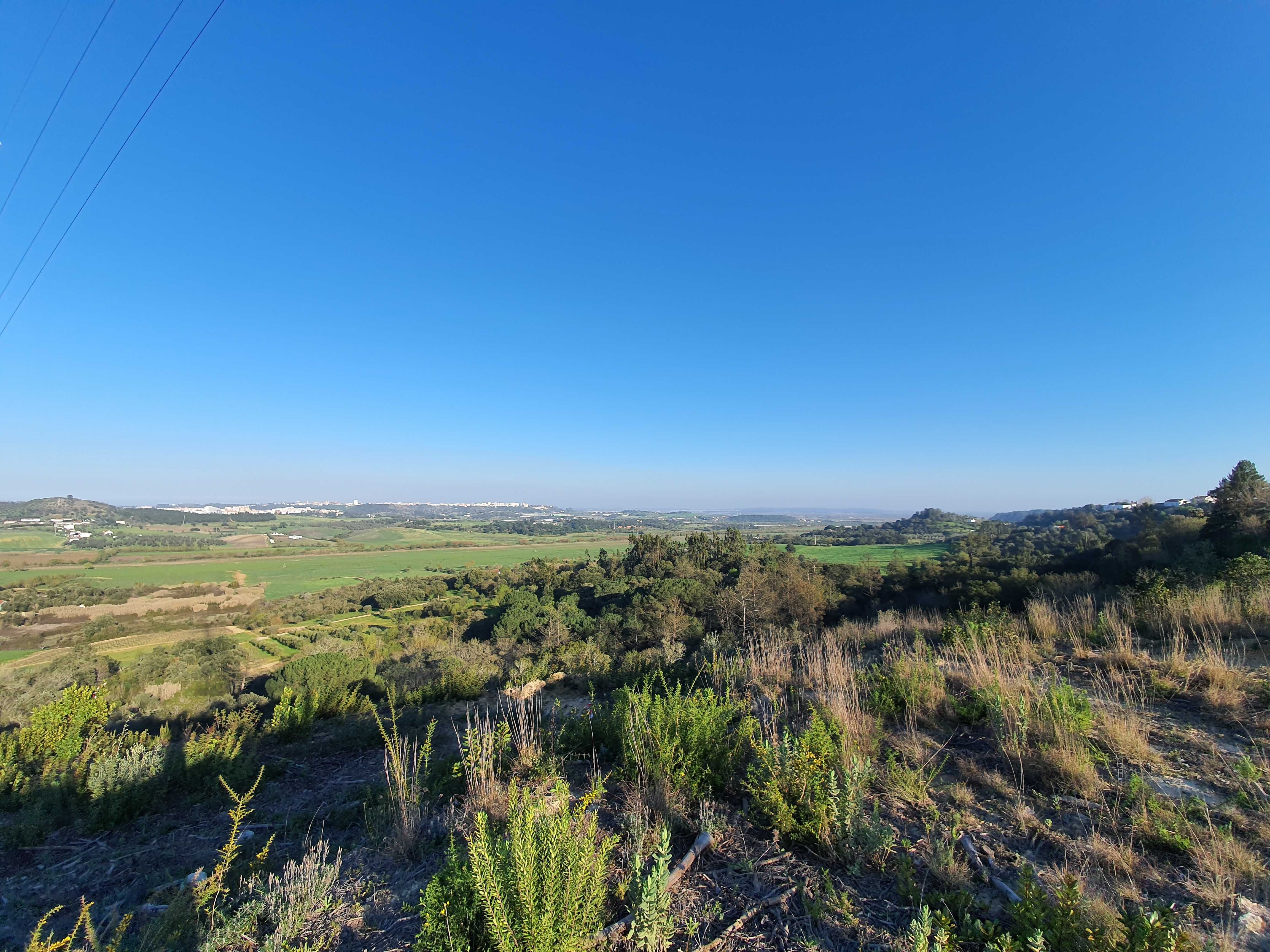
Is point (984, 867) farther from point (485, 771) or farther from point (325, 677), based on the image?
point (325, 677)

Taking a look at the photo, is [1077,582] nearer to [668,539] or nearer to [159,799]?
[159,799]

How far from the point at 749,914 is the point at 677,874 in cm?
45

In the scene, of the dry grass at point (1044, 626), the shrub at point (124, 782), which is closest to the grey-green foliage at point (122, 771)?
the shrub at point (124, 782)

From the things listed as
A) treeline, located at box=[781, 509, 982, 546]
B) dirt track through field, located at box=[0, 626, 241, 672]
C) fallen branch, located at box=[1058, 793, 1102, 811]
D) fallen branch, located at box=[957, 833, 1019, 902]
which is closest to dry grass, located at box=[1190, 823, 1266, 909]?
fallen branch, located at box=[1058, 793, 1102, 811]

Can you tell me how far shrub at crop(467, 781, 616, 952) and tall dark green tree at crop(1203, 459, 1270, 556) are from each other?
20.3 meters

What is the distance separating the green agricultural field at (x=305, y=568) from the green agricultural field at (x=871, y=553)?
26.0 m

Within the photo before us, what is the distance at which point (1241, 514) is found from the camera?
56.6 ft

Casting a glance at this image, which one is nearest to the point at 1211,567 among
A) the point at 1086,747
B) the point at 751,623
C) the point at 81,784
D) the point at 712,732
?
the point at 1086,747

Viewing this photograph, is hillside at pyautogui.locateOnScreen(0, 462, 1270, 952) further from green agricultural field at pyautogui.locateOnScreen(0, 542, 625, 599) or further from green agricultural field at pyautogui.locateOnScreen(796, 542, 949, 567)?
green agricultural field at pyautogui.locateOnScreen(0, 542, 625, 599)

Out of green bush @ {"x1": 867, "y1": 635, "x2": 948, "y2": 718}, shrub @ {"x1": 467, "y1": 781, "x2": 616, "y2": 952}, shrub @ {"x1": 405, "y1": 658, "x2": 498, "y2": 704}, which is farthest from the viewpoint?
shrub @ {"x1": 405, "y1": 658, "x2": 498, "y2": 704}

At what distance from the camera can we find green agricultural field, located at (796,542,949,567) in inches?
1571

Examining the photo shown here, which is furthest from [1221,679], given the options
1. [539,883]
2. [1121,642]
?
[539,883]

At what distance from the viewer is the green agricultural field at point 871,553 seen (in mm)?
39906

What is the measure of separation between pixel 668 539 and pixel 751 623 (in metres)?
27.4
